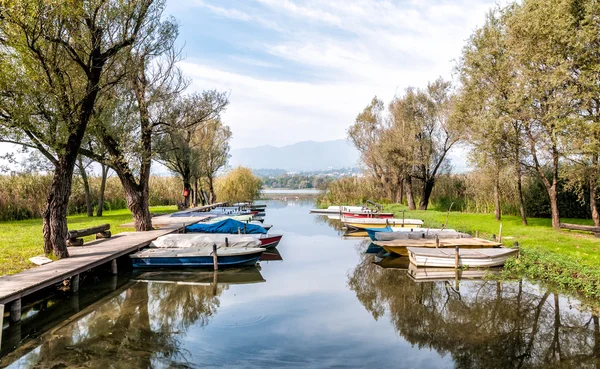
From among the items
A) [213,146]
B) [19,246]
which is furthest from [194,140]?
[19,246]

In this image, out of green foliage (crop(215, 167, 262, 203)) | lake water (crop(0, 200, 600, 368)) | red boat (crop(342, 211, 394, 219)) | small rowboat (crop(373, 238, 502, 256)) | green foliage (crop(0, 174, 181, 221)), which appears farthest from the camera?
green foliage (crop(215, 167, 262, 203))

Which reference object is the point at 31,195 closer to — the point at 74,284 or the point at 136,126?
the point at 136,126

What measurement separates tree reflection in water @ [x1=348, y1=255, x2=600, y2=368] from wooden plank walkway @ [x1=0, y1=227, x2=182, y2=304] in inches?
315

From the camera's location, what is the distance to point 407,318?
376 inches

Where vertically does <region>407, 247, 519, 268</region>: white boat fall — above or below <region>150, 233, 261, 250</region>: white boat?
below

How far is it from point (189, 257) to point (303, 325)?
673 centimetres

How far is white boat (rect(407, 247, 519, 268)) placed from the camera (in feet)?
45.7

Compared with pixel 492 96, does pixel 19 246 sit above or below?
below

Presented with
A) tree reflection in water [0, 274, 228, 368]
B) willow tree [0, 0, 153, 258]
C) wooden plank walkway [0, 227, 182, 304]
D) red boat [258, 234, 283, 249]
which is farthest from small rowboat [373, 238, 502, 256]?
willow tree [0, 0, 153, 258]

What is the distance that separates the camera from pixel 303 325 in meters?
9.10

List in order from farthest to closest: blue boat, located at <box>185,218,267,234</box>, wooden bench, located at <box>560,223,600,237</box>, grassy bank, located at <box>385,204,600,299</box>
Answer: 1. blue boat, located at <box>185,218,267,234</box>
2. wooden bench, located at <box>560,223,600,237</box>
3. grassy bank, located at <box>385,204,600,299</box>

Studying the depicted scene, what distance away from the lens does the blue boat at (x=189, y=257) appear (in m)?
14.3

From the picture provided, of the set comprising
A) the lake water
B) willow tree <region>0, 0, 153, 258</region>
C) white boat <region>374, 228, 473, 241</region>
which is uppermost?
willow tree <region>0, 0, 153, 258</region>

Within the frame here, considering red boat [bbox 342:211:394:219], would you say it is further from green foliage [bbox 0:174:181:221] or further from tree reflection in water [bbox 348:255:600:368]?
green foliage [bbox 0:174:181:221]
